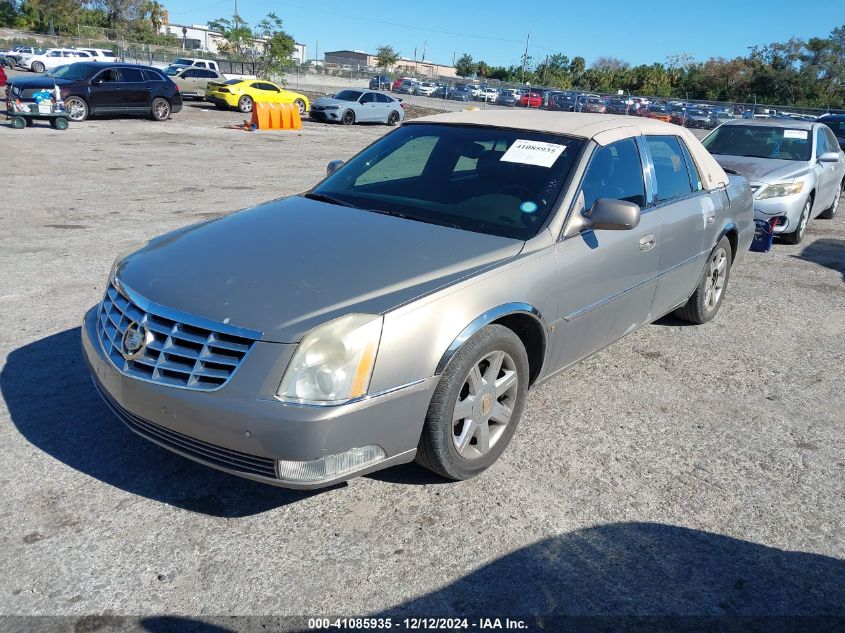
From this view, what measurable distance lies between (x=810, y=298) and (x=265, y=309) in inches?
236

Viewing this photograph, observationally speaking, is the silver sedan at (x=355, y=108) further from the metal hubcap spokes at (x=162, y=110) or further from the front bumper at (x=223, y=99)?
the metal hubcap spokes at (x=162, y=110)

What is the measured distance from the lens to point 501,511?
3.22m

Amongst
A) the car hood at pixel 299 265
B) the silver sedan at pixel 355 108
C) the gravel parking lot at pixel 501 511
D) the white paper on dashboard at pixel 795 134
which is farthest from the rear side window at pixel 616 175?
the silver sedan at pixel 355 108

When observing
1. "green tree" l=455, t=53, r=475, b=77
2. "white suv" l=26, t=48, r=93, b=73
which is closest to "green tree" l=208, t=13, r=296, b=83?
"white suv" l=26, t=48, r=93, b=73

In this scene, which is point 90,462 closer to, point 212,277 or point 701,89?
point 212,277

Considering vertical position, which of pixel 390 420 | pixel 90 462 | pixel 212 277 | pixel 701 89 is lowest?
pixel 90 462

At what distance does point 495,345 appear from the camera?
10.8ft

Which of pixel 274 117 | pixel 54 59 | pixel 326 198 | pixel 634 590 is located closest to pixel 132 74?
pixel 274 117

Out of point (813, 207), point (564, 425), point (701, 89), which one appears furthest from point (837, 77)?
point (564, 425)

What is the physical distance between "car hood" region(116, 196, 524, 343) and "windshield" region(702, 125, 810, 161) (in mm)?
7569

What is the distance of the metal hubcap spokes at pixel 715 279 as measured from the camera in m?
5.68

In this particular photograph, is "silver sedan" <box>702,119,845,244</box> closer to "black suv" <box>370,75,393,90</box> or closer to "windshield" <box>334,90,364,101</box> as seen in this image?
"windshield" <box>334,90,364,101</box>

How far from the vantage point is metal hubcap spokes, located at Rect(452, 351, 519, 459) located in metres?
3.28

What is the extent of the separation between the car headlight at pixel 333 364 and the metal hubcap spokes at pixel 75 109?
20.7 m
